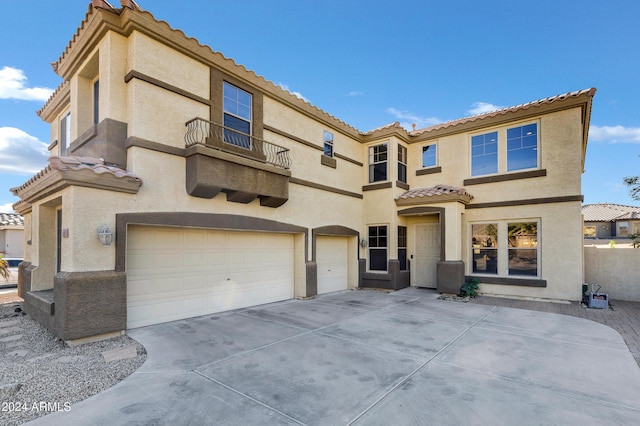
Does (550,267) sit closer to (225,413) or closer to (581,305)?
(581,305)

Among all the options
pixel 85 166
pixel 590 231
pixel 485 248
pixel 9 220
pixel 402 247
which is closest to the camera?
pixel 85 166

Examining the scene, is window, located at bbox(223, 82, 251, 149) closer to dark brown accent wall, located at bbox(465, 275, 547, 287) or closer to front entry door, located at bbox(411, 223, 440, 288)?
front entry door, located at bbox(411, 223, 440, 288)

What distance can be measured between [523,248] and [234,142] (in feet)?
33.6

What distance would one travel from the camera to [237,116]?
9031 millimetres

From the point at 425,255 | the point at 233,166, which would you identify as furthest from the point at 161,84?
the point at 425,255

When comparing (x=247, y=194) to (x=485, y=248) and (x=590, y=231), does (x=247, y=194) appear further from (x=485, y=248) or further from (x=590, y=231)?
(x=590, y=231)

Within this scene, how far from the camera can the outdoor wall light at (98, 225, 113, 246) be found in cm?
620

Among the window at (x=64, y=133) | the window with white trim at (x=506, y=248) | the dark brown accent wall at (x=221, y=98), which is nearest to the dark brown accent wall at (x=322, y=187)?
the dark brown accent wall at (x=221, y=98)

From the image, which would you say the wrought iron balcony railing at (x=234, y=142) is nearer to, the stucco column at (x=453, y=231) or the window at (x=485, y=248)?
the stucco column at (x=453, y=231)

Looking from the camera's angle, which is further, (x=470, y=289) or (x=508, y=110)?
(x=508, y=110)

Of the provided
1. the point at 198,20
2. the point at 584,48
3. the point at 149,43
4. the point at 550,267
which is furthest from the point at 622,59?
the point at 149,43

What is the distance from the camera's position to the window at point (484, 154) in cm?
1196

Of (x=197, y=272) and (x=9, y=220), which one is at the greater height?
(x=9, y=220)

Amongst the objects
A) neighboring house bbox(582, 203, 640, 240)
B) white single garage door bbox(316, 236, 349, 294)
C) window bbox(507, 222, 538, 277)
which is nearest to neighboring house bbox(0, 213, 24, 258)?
white single garage door bbox(316, 236, 349, 294)
